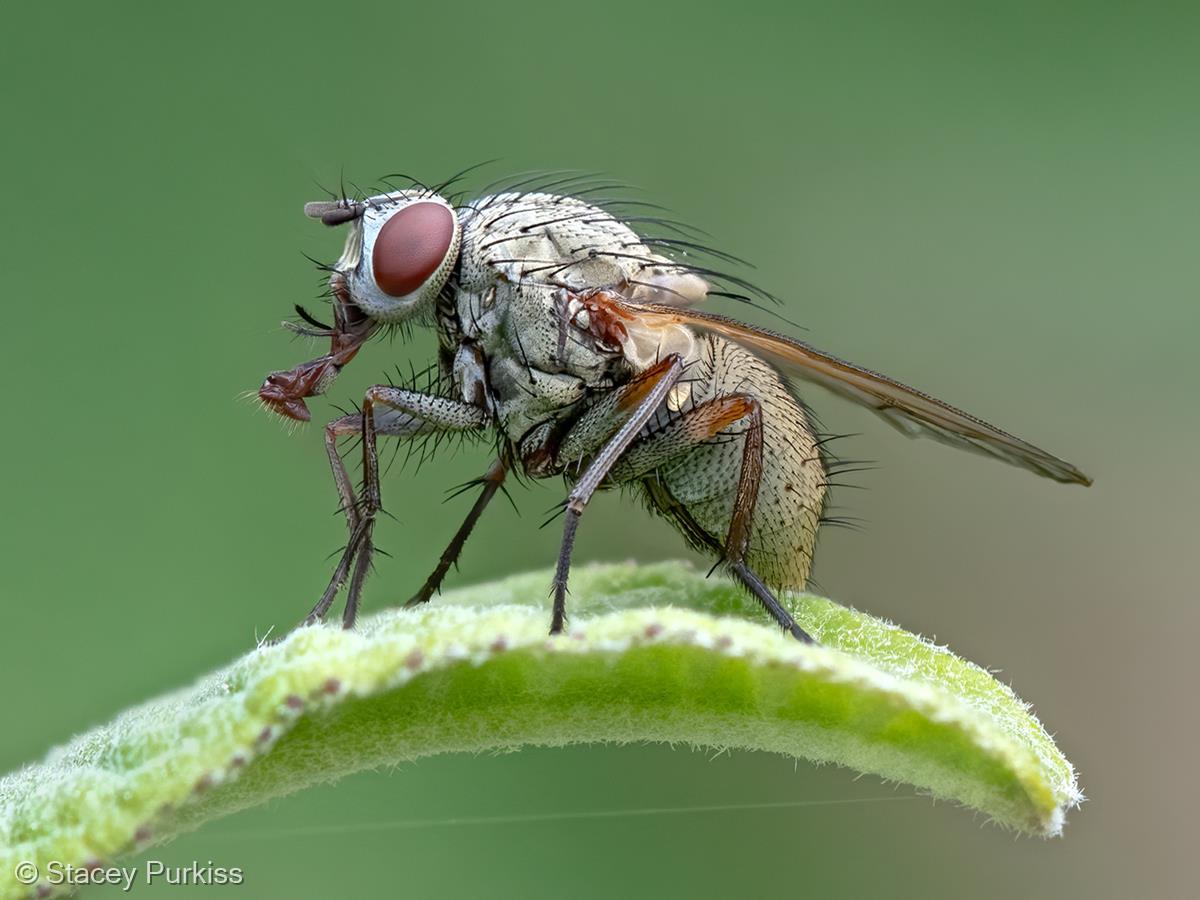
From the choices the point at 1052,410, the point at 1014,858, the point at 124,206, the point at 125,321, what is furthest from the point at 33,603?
the point at 1052,410

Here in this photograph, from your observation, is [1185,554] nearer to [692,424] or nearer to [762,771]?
[762,771]

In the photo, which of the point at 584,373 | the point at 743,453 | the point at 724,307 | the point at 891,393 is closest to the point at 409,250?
the point at 584,373

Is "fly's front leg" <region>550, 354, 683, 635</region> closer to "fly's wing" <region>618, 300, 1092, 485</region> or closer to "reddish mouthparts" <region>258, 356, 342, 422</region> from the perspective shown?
"fly's wing" <region>618, 300, 1092, 485</region>

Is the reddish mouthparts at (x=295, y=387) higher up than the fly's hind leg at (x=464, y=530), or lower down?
higher up

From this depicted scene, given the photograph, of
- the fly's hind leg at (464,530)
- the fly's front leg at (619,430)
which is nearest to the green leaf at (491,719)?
the fly's front leg at (619,430)

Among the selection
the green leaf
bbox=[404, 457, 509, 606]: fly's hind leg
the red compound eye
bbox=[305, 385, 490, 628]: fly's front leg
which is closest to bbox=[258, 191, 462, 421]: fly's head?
the red compound eye

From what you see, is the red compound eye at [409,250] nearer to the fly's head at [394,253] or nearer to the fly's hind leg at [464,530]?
the fly's head at [394,253]
